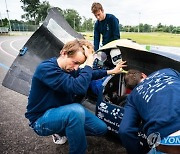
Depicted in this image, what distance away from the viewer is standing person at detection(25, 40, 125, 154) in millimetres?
1941

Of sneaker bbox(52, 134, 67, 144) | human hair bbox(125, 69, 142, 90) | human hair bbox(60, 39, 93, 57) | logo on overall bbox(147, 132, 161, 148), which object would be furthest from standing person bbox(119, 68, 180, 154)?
sneaker bbox(52, 134, 67, 144)

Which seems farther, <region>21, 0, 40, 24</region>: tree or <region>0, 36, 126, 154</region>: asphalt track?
<region>21, 0, 40, 24</region>: tree

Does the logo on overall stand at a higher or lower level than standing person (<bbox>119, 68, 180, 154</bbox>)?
lower

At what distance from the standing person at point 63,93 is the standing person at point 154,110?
1.38 feet

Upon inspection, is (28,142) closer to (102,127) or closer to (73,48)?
(102,127)

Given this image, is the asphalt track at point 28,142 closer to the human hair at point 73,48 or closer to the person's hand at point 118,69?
the person's hand at point 118,69

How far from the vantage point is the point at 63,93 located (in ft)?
6.91

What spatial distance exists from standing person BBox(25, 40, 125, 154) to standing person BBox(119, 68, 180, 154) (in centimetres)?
42

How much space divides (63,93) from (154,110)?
2.96 feet

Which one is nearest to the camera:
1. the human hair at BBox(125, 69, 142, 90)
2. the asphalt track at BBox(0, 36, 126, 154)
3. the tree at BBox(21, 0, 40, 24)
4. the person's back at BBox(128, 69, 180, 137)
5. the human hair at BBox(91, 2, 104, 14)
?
the person's back at BBox(128, 69, 180, 137)

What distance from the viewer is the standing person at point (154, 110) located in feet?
4.58

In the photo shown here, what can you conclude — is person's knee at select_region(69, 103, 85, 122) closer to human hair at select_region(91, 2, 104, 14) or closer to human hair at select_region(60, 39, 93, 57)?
human hair at select_region(60, 39, 93, 57)

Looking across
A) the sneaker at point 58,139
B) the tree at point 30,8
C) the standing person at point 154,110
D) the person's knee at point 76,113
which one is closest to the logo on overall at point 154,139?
the standing person at point 154,110

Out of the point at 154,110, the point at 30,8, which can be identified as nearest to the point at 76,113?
the point at 154,110
